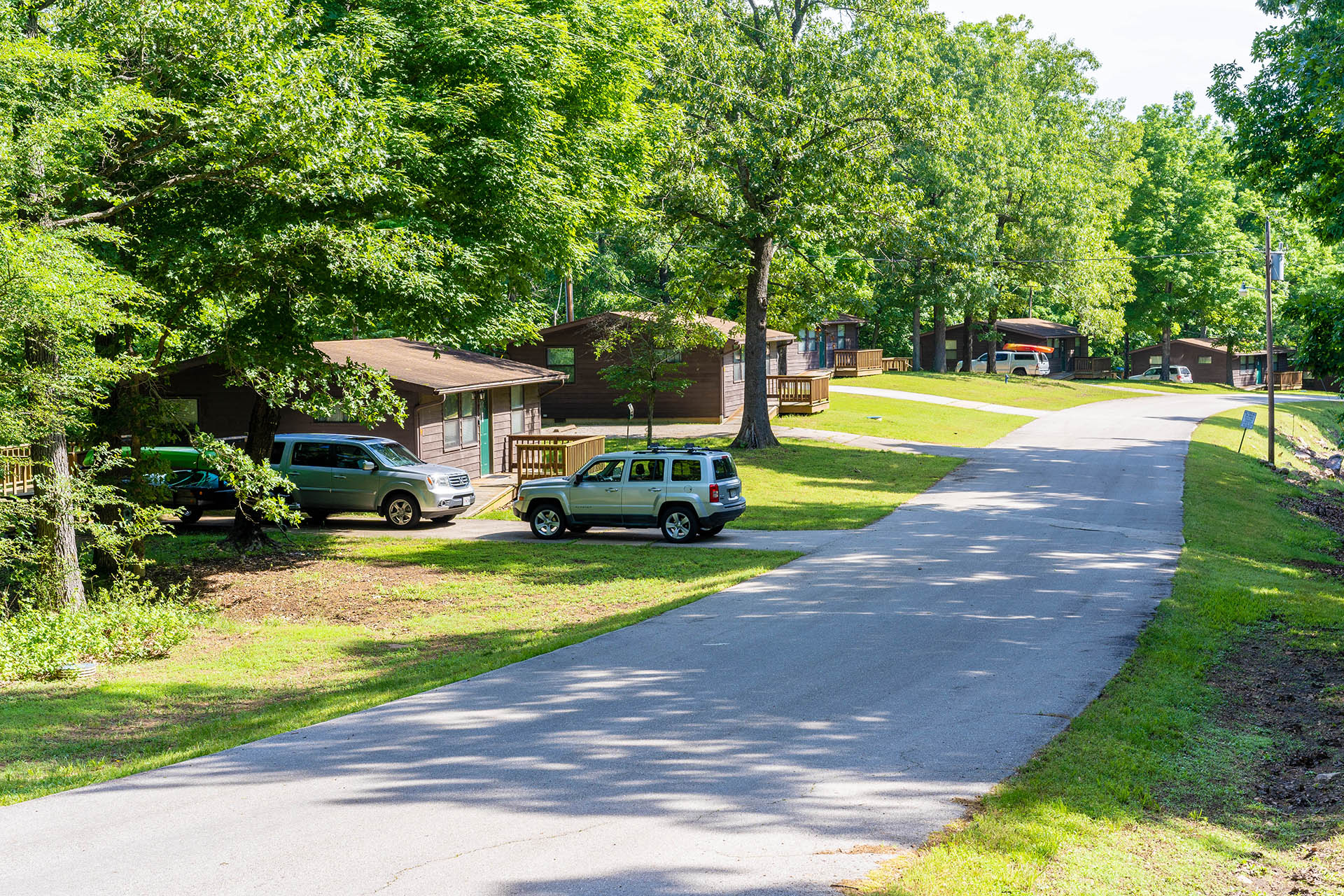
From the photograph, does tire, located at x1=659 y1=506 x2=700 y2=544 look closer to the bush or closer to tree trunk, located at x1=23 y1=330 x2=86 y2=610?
the bush

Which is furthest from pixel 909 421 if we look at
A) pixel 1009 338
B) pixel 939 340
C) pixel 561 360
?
pixel 1009 338

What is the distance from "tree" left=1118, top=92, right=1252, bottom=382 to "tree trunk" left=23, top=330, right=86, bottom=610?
209ft

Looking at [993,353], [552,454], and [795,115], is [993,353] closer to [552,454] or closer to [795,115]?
[795,115]

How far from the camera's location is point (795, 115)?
31.6 metres

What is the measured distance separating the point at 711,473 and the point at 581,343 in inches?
836

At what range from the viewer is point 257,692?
12.4 m

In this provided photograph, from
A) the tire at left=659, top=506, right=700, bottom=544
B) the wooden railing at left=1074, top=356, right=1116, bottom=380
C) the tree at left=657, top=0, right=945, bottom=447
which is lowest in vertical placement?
the tire at left=659, top=506, right=700, bottom=544

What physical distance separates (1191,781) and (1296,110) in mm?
16289

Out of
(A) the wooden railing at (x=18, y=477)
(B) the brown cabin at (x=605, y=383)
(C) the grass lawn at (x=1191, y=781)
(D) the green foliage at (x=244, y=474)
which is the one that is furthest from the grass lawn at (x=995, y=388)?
(D) the green foliage at (x=244, y=474)

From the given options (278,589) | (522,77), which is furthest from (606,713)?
(522,77)

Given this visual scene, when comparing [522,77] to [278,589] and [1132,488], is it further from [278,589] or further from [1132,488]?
[1132,488]

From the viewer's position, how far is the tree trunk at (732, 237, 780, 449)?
34.8m

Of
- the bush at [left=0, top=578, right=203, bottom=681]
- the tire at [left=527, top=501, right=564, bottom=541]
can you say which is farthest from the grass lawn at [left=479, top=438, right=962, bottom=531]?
the bush at [left=0, top=578, right=203, bottom=681]

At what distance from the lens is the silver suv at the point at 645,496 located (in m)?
21.2
